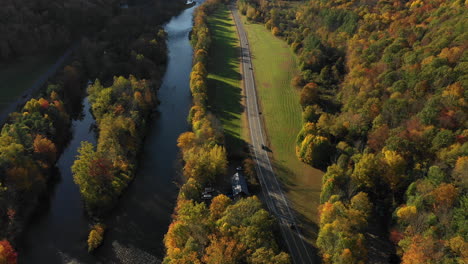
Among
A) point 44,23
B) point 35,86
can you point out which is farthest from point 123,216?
point 44,23

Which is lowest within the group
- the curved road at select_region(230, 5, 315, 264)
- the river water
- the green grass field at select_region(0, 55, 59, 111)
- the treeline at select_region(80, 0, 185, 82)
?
the river water

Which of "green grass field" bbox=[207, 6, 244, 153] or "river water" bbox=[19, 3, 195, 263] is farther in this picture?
"green grass field" bbox=[207, 6, 244, 153]

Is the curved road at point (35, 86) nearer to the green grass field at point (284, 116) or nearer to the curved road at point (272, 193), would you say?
the curved road at point (272, 193)

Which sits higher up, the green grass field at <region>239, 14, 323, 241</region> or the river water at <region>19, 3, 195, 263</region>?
the green grass field at <region>239, 14, 323, 241</region>

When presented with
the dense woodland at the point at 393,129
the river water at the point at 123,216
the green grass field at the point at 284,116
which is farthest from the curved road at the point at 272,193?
the river water at the point at 123,216

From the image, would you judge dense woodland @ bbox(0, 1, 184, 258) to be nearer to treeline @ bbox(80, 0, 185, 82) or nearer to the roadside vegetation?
the roadside vegetation

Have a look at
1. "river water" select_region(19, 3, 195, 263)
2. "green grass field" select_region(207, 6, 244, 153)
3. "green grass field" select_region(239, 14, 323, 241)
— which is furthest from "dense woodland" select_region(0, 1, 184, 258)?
"green grass field" select_region(239, 14, 323, 241)
